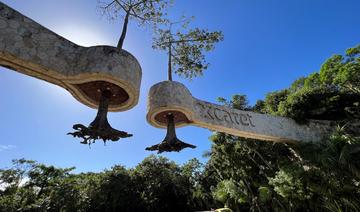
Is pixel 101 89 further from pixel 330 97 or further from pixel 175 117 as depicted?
pixel 330 97

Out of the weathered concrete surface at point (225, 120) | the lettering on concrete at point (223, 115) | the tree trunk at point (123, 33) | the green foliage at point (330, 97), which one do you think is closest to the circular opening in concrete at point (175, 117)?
the weathered concrete surface at point (225, 120)

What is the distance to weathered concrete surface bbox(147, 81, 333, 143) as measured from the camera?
249 inches

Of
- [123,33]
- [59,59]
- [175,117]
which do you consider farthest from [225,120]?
[59,59]

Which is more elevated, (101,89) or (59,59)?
(59,59)

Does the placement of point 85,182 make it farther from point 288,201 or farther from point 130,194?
point 288,201

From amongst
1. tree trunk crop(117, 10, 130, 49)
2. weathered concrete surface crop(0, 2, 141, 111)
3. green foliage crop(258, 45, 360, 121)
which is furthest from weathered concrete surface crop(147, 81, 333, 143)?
tree trunk crop(117, 10, 130, 49)

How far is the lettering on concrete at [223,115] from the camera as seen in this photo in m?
7.45

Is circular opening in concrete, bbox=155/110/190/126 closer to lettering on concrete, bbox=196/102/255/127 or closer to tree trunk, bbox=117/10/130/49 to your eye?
lettering on concrete, bbox=196/102/255/127

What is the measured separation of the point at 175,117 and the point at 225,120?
1.86m

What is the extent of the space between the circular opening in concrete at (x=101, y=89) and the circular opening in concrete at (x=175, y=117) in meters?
1.33

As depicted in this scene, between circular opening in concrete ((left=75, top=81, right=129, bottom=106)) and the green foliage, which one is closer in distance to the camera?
circular opening in concrete ((left=75, top=81, right=129, bottom=106))

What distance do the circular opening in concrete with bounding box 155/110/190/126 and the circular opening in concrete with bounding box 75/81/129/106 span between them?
1325mm

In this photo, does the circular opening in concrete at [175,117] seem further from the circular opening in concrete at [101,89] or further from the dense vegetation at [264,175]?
the dense vegetation at [264,175]

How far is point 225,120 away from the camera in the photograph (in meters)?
7.77
